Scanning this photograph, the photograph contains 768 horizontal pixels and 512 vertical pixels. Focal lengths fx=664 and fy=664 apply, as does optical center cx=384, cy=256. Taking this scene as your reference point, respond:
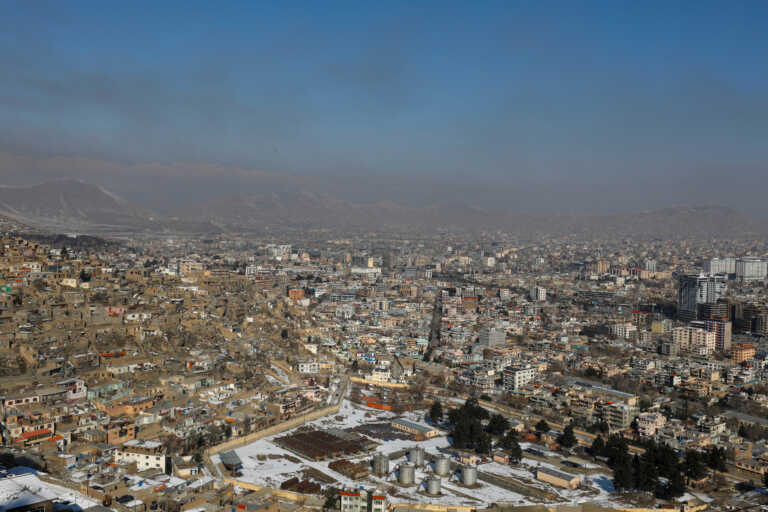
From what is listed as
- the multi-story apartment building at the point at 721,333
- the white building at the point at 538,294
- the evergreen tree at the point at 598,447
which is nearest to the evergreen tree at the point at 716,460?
the evergreen tree at the point at 598,447

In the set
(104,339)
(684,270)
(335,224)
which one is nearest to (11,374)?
(104,339)

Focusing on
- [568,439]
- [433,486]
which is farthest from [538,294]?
[433,486]

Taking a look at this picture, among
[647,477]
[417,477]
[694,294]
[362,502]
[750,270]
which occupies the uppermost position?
[750,270]

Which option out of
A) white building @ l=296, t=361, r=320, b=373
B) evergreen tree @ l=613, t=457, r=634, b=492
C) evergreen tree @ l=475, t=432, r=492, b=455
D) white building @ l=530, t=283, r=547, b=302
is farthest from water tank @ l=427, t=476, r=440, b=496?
white building @ l=530, t=283, r=547, b=302

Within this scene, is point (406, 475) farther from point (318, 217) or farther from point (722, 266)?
point (318, 217)

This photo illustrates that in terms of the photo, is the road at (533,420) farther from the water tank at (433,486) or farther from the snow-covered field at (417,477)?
the water tank at (433,486)

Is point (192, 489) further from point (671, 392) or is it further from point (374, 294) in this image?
point (374, 294)
